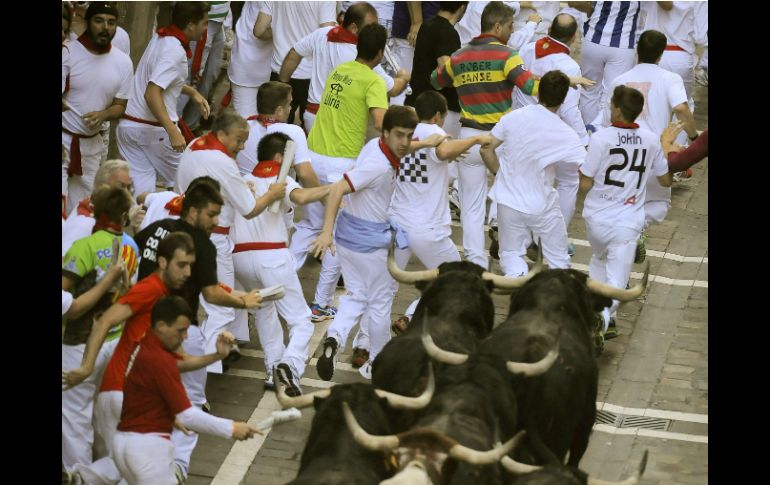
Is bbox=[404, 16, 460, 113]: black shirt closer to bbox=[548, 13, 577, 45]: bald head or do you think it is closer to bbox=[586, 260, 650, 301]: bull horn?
bbox=[548, 13, 577, 45]: bald head

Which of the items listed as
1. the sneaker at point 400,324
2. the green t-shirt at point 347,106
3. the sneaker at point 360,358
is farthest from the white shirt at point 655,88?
the sneaker at point 360,358

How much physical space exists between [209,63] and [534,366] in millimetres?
8936

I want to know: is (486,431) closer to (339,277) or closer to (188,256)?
(188,256)

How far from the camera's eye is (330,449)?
390 inches

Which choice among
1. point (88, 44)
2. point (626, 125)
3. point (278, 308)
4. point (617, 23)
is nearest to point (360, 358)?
point (278, 308)

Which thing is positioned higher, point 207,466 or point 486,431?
point 486,431

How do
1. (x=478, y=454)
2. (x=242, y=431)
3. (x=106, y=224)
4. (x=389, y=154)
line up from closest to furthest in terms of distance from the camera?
1. (x=478, y=454)
2. (x=242, y=431)
3. (x=106, y=224)
4. (x=389, y=154)

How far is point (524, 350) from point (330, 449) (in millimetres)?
2009

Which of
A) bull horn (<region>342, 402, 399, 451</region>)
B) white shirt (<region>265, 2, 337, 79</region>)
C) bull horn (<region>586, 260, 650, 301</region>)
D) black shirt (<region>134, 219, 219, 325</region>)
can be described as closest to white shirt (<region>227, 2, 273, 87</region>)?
white shirt (<region>265, 2, 337, 79</region>)

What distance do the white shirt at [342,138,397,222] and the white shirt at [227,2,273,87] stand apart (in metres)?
4.34

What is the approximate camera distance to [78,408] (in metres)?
11.3

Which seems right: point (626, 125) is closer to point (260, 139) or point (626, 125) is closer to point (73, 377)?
point (260, 139)

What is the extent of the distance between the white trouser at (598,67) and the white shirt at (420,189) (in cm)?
523
